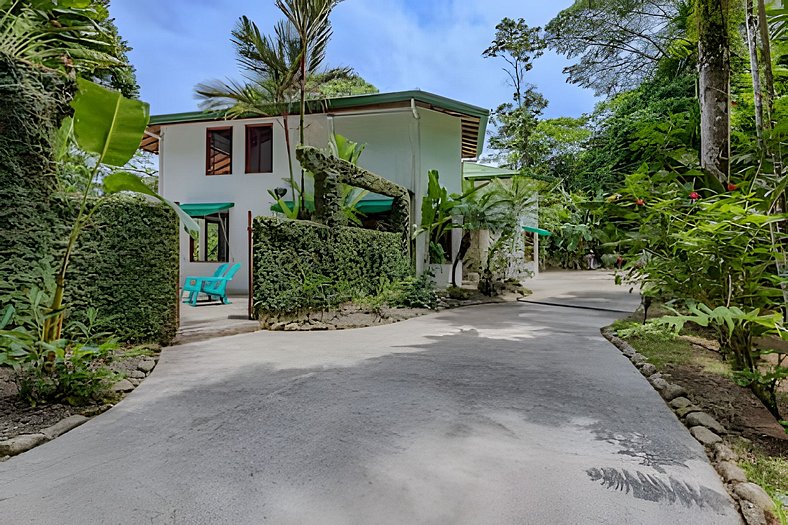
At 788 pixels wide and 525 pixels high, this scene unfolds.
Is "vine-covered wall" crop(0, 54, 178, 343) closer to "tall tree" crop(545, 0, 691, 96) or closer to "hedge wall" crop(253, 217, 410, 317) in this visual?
"hedge wall" crop(253, 217, 410, 317)

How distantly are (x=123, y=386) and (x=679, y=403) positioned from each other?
500 cm

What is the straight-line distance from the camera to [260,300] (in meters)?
7.63

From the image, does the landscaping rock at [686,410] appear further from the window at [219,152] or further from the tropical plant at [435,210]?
the window at [219,152]

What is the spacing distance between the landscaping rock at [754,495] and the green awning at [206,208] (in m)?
13.7

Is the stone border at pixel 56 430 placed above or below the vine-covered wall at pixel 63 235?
below

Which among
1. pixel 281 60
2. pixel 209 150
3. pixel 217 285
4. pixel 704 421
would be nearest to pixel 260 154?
pixel 209 150

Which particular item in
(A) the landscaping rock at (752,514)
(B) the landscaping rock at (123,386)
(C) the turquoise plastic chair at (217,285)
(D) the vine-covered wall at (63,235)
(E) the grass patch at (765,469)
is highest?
(D) the vine-covered wall at (63,235)

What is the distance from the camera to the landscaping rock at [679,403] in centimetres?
356

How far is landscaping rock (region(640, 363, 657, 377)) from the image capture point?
4.60 m

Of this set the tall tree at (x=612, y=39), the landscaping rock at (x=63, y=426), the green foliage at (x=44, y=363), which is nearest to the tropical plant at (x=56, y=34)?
the green foliage at (x=44, y=363)

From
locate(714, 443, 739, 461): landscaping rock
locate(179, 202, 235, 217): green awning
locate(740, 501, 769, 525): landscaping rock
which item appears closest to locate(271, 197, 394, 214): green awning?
locate(179, 202, 235, 217): green awning

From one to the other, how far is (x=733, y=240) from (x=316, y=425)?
133 inches

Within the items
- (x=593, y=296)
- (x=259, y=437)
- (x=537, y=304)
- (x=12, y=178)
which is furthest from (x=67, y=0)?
(x=593, y=296)

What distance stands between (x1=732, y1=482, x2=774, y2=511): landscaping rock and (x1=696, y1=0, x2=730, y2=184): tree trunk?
4754mm
